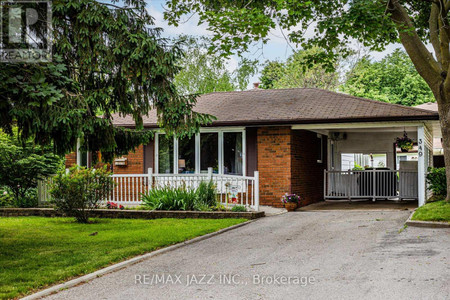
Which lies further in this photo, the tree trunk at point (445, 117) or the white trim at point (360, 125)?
the white trim at point (360, 125)

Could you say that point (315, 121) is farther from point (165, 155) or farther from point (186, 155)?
point (165, 155)

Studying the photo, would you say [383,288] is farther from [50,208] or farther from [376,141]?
[376,141]

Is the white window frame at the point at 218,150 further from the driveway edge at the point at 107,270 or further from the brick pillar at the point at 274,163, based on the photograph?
the driveway edge at the point at 107,270

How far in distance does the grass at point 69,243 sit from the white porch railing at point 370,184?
7.59m

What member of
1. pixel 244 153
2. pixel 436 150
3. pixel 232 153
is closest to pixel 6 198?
pixel 232 153

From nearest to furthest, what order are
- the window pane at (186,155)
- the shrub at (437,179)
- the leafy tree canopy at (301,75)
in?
the shrub at (437,179) < the window pane at (186,155) < the leafy tree canopy at (301,75)

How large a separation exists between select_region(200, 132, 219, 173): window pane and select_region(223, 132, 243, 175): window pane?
0.99 feet

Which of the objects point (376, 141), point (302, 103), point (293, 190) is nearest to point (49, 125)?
point (293, 190)

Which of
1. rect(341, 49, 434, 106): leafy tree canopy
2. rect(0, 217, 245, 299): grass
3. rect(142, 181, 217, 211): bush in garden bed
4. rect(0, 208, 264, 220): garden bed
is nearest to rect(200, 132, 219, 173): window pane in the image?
rect(142, 181, 217, 211): bush in garden bed

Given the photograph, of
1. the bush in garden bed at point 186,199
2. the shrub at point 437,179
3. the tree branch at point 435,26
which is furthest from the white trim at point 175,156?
the tree branch at point 435,26

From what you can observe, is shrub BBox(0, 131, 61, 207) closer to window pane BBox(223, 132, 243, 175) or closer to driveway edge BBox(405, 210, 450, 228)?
window pane BBox(223, 132, 243, 175)

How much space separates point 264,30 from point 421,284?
8.20 metres

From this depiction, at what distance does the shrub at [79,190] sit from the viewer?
1324cm

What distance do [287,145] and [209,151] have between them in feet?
9.15
